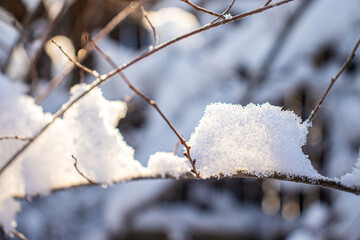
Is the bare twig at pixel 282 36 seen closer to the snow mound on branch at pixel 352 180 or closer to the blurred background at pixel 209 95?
the blurred background at pixel 209 95

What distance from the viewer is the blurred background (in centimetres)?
211

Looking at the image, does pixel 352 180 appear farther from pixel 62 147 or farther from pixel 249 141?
A: pixel 62 147

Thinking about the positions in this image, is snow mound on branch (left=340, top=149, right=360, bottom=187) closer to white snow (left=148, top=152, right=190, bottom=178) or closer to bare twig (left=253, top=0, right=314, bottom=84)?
white snow (left=148, top=152, right=190, bottom=178)

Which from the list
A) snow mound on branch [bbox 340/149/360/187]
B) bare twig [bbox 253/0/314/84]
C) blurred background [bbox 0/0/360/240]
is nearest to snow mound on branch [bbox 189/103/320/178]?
snow mound on branch [bbox 340/149/360/187]

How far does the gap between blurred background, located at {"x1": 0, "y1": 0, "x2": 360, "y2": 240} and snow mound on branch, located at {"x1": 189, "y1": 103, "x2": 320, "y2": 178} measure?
137 centimetres

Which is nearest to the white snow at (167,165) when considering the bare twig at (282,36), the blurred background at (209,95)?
the blurred background at (209,95)

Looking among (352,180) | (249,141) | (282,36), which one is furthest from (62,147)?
(282,36)

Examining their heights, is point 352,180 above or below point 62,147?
below

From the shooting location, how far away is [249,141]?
590mm

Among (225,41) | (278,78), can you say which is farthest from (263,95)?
(225,41)

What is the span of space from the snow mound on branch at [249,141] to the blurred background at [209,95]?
4.51ft

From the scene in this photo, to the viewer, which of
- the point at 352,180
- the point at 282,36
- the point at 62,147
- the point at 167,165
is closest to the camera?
the point at 352,180

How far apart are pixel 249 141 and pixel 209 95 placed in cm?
197

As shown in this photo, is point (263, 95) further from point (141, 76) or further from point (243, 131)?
point (243, 131)
